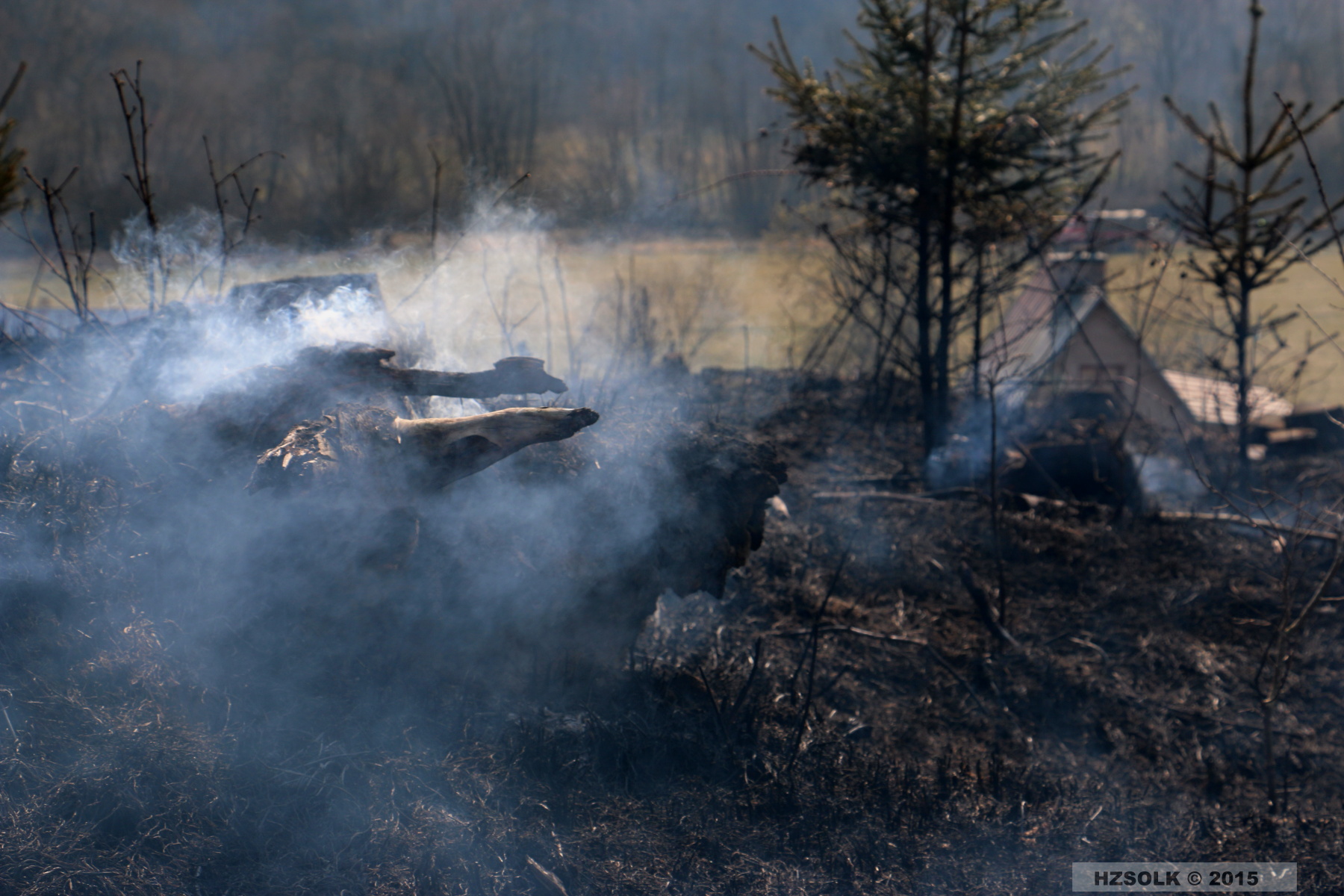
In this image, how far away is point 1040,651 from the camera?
4.33 metres

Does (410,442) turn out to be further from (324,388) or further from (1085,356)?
(1085,356)

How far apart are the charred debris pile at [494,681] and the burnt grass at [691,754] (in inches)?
0.5

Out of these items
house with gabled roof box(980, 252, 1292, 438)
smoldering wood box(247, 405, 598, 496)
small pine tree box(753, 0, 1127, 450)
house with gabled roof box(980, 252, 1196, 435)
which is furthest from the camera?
house with gabled roof box(980, 252, 1196, 435)

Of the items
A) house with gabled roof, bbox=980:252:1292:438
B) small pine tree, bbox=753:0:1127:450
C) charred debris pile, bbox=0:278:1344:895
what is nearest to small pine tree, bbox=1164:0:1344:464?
small pine tree, bbox=753:0:1127:450

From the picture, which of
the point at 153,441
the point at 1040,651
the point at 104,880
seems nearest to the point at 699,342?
the point at 1040,651

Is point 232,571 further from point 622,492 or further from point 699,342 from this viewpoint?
point 699,342

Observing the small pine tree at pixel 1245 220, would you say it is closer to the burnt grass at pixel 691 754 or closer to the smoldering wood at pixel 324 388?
the burnt grass at pixel 691 754

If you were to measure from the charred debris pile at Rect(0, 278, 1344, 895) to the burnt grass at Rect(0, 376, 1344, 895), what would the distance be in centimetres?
1

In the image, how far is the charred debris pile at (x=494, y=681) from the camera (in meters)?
2.53

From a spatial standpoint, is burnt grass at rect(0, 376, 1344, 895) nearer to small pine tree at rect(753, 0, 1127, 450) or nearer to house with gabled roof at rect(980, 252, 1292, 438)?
small pine tree at rect(753, 0, 1127, 450)

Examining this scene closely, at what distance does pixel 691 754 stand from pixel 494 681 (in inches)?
36.0

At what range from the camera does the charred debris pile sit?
8.30ft

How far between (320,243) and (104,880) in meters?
6.90

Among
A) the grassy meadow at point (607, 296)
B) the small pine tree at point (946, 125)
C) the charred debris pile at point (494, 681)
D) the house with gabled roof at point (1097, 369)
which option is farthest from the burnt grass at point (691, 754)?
the house with gabled roof at point (1097, 369)
